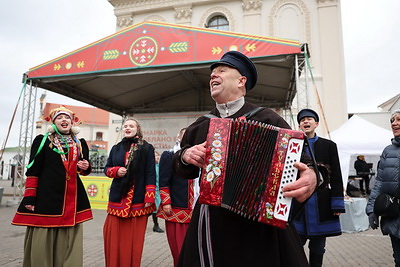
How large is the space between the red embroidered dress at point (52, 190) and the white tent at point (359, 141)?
7428 mm

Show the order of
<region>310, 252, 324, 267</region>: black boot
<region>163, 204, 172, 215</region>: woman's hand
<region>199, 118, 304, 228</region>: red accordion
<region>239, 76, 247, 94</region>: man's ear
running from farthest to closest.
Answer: <region>163, 204, 172, 215</region>: woman's hand
<region>310, 252, 324, 267</region>: black boot
<region>239, 76, 247, 94</region>: man's ear
<region>199, 118, 304, 228</region>: red accordion

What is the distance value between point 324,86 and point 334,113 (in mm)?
1656

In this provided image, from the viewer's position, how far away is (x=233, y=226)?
1.50 metres

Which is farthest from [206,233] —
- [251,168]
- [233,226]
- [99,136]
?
[99,136]

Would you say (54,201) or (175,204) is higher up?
(54,201)

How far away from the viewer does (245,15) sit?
1756 centimetres

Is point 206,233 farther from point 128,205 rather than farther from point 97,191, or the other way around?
point 97,191

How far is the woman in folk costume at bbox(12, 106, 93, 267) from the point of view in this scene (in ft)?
9.57

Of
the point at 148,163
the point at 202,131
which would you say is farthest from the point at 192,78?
the point at 202,131

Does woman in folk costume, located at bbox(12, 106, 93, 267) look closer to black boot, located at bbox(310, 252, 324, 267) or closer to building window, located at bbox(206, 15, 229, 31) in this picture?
black boot, located at bbox(310, 252, 324, 267)

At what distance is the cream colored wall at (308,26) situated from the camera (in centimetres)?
1595

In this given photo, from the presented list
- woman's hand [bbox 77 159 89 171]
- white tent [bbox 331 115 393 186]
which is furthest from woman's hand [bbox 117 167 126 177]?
white tent [bbox 331 115 393 186]

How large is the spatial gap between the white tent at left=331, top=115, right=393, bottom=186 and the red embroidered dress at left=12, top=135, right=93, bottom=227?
743 centimetres

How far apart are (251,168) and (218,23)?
18.7 metres
